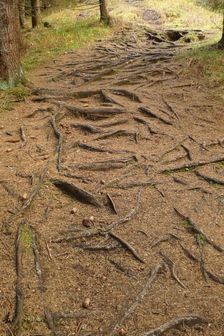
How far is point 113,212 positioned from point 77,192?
635 millimetres

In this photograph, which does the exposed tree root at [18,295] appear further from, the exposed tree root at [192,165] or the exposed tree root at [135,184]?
the exposed tree root at [192,165]

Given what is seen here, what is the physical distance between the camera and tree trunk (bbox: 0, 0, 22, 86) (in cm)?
968

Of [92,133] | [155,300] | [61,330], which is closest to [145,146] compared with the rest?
[92,133]

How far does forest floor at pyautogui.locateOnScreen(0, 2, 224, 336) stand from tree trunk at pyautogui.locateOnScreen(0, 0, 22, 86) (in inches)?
35.0

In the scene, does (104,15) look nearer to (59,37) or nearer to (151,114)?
(59,37)

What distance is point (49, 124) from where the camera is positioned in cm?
815

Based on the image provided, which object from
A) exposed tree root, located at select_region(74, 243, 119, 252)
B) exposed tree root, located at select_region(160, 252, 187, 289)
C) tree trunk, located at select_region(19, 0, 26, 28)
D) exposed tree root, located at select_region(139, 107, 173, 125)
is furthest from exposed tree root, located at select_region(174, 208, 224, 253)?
tree trunk, located at select_region(19, 0, 26, 28)

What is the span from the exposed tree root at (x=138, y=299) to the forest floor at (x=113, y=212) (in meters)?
0.01

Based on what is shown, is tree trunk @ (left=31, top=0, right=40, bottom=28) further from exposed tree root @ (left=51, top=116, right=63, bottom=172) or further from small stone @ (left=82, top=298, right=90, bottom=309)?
small stone @ (left=82, top=298, right=90, bottom=309)

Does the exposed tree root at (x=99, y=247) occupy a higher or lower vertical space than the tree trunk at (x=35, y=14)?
lower

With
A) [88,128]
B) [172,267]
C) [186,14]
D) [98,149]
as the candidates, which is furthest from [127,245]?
[186,14]

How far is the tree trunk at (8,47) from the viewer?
9680 mm

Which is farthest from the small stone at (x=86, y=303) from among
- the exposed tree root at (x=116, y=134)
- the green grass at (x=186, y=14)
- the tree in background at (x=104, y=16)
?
the tree in background at (x=104, y=16)

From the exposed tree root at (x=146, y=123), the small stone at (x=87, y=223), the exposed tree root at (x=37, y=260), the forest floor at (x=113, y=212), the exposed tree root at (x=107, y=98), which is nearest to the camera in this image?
the forest floor at (x=113, y=212)
